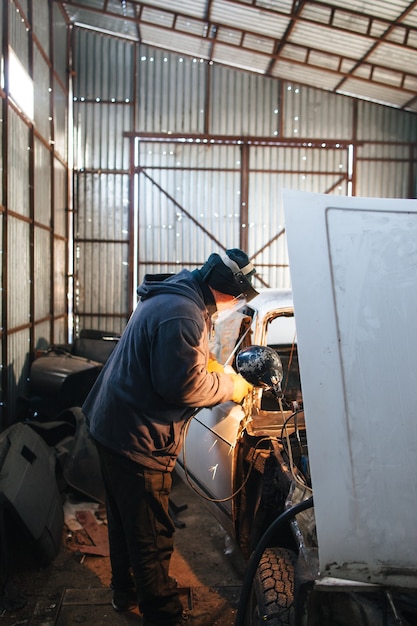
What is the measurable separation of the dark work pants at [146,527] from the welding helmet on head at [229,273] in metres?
1.01

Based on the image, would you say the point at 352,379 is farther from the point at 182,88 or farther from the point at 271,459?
the point at 182,88

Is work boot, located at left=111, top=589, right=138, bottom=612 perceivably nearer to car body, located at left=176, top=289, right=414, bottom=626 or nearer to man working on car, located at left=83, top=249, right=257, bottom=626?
man working on car, located at left=83, top=249, right=257, bottom=626

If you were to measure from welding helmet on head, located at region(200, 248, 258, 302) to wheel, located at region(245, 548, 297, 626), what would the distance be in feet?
4.28

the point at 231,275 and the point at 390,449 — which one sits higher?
the point at 231,275

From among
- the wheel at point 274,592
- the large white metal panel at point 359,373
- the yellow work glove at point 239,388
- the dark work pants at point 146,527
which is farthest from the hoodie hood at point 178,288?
the wheel at point 274,592

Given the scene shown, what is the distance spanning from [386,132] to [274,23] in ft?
12.3

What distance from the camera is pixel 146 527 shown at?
252cm

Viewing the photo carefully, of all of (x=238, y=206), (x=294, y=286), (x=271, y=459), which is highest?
(x=238, y=206)

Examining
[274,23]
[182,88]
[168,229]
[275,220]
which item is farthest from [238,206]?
[274,23]

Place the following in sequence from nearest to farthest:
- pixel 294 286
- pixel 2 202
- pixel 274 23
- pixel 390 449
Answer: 1. pixel 390 449
2. pixel 294 286
3. pixel 2 202
4. pixel 274 23

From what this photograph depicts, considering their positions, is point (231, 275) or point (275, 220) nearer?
point (231, 275)

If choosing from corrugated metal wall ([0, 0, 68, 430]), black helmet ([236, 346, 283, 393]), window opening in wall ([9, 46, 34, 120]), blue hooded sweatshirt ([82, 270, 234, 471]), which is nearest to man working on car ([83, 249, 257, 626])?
blue hooded sweatshirt ([82, 270, 234, 471])

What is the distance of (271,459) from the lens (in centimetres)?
273

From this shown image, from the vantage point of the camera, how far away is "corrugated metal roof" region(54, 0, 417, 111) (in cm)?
802
